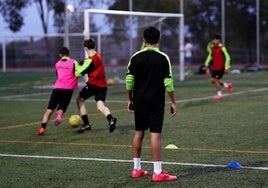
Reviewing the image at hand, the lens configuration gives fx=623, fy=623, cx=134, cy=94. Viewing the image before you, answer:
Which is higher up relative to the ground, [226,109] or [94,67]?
[94,67]

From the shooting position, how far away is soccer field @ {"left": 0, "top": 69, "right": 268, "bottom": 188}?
7617mm

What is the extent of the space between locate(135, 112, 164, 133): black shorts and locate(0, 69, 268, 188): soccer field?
24.4 inches

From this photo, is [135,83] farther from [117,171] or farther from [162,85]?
[117,171]

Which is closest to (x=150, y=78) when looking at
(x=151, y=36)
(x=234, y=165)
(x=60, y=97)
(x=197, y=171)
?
(x=151, y=36)

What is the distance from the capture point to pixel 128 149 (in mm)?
9938

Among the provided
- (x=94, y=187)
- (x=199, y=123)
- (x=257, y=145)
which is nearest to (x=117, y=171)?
(x=94, y=187)

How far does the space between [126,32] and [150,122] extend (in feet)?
68.8

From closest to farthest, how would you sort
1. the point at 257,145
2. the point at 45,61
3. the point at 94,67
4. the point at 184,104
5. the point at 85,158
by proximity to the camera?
the point at 85,158 → the point at 257,145 → the point at 94,67 → the point at 184,104 → the point at 45,61

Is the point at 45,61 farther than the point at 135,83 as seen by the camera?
Yes

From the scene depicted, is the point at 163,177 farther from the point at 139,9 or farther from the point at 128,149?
the point at 139,9

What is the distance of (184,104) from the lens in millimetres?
17438

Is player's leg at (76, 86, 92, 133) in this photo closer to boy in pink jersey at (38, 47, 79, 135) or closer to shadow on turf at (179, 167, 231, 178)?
boy in pink jersey at (38, 47, 79, 135)

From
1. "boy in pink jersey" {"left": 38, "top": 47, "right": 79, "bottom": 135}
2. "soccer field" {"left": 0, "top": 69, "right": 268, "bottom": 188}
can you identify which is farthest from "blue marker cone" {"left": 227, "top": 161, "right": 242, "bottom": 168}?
"boy in pink jersey" {"left": 38, "top": 47, "right": 79, "bottom": 135}

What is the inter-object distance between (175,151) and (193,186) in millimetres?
2533
